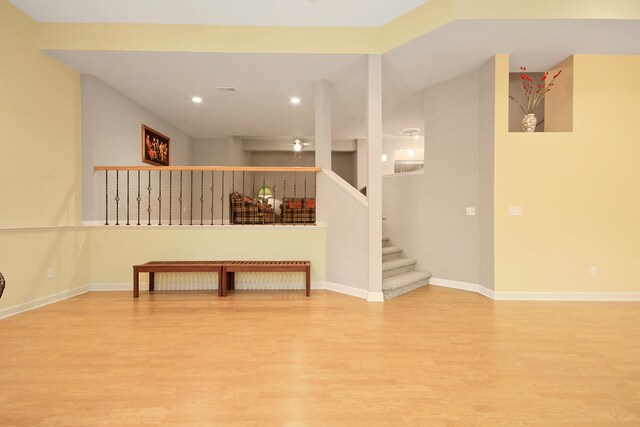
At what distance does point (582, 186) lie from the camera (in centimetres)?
421

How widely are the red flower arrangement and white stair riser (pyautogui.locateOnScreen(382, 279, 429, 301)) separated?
307cm

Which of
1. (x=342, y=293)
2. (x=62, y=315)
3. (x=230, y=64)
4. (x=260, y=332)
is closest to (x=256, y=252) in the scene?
(x=342, y=293)

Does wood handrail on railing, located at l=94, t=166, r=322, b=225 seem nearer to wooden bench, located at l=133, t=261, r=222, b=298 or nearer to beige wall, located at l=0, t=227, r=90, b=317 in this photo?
beige wall, located at l=0, t=227, r=90, b=317

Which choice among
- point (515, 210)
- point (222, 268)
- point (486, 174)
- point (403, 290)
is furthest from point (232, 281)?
point (515, 210)

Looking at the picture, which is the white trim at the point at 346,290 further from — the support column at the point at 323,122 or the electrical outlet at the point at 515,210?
the electrical outlet at the point at 515,210

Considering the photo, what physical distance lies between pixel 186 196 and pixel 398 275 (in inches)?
251

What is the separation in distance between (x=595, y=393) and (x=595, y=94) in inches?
164

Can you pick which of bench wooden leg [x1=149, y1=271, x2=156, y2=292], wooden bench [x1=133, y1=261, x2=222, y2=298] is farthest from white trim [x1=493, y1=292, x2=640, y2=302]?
bench wooden leg [x1=149, y1=271, x2=156, y2=292]

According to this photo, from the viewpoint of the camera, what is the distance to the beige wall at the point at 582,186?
4203 mm

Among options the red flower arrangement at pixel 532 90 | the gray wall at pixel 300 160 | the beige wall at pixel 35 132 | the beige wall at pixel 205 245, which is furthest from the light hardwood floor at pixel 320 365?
the gray wall at pixel 300 160

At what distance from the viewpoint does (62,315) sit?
11.7 ft

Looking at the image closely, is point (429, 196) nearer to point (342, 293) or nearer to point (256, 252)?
point (342, 293)

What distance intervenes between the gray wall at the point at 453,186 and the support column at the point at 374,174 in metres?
1.50

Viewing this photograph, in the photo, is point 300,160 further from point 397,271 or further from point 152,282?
point 152,282
